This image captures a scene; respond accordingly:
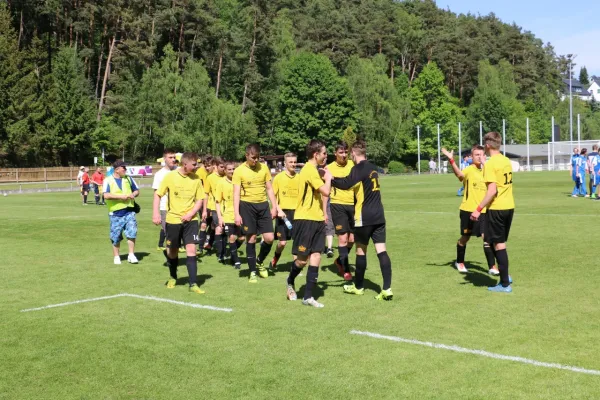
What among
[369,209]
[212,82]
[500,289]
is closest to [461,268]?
[500,289]

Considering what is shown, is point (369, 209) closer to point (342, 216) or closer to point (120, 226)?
point (342, 216)

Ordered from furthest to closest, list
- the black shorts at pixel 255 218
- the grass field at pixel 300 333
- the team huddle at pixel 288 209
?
the black shorts at pixel 255 218, the team huddle at pixel 288 209, the grass field at pixel 300 333

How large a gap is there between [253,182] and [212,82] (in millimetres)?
79833

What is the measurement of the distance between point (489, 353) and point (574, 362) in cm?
80

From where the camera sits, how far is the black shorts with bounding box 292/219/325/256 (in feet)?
30.3

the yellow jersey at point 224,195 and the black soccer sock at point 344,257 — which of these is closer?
the black soccer sock at point 344,257

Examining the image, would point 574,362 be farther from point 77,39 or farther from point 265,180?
point 77,39

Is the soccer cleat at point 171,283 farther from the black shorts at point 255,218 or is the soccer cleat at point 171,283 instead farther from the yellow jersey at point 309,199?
the yellow jersey at point 309,199

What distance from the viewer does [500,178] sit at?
9.65 meters

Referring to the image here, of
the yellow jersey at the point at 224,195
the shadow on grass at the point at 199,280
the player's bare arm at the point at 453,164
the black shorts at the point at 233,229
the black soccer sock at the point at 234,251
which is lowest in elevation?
the shadow on grass at the point at 199,280

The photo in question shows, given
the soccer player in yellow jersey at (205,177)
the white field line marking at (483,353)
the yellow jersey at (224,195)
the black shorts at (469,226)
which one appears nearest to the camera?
the white field line marking at (483,353)

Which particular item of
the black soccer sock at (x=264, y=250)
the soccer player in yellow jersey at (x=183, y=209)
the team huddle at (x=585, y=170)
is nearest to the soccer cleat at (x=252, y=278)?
the black soccer sock at (x=264, y=250)

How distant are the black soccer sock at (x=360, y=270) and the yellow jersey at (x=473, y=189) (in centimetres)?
293

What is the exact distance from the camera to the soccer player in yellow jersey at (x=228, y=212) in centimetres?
1274
